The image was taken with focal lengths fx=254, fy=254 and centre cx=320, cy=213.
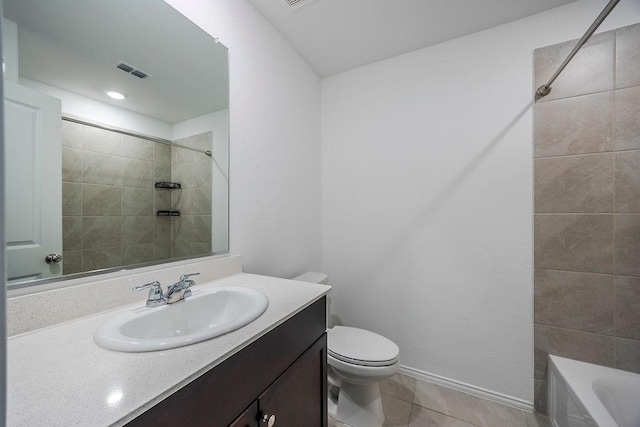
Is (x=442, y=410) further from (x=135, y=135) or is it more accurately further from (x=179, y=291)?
(x=135, y=135)

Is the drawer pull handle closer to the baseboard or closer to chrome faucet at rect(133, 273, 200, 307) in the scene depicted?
chrome faucet at rect(133, 273, 200, 307)

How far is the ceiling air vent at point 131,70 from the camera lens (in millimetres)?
933

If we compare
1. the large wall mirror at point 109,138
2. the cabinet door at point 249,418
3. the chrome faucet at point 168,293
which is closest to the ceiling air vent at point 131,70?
the large wall mirror at point 109,138

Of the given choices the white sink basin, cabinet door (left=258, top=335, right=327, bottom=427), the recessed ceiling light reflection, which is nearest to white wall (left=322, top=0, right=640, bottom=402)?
cabinet door (left=258, top=335, right=327, bottom=427)

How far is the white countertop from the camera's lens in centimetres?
42

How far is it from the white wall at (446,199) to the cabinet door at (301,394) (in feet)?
3.11

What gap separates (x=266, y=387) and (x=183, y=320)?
1.29ft

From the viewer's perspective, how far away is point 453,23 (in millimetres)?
1537

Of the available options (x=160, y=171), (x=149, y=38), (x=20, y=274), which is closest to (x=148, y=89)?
(x=149, y=38)

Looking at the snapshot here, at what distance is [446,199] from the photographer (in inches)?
66.1

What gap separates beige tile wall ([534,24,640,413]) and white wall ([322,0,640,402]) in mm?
67

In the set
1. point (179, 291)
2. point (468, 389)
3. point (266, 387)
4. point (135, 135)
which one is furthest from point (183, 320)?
point (468, 389)

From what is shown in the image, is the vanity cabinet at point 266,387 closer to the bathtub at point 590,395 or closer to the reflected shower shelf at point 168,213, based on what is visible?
the reflected shower shelf at point 168,213

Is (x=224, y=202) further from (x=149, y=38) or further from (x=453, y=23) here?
(x=453, y=23)
